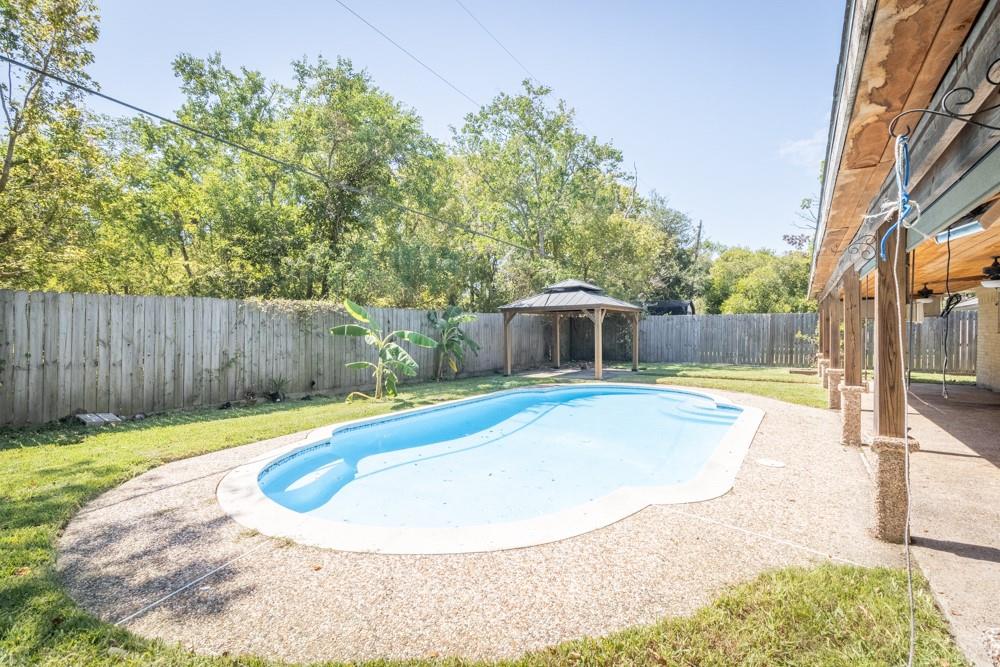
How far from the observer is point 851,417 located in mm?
5680

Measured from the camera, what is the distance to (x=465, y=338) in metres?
13.5

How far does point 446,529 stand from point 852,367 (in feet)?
17.4

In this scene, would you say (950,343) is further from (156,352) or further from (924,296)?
(156,352)

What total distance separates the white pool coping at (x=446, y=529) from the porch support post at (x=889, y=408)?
117cm

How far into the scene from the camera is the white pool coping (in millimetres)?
3109

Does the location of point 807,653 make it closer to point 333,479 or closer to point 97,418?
point 333,479

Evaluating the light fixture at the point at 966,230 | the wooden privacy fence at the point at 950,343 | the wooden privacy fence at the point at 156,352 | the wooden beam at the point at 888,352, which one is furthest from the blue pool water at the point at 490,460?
the wooden privacy fence at the point at 950,343

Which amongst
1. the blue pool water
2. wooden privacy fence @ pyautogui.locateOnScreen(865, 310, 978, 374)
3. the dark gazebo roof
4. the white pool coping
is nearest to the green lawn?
the white pool coping

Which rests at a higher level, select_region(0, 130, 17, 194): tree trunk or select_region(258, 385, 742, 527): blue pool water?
select_region(0, 130, 17, 194): tree trunk

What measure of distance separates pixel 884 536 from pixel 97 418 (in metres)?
9.46

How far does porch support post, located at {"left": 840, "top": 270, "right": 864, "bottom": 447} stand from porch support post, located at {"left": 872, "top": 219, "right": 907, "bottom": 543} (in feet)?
8.49

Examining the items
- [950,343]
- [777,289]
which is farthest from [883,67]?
[777,289]

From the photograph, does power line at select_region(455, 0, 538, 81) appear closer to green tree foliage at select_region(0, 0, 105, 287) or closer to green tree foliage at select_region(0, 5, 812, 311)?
green tree foliage at select_region(0, 5, 812, 311)

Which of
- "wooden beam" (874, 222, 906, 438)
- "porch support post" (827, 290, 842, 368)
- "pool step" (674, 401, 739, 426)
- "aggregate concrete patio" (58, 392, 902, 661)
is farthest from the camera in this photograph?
"pool step" (674, 401, 739, 426)
